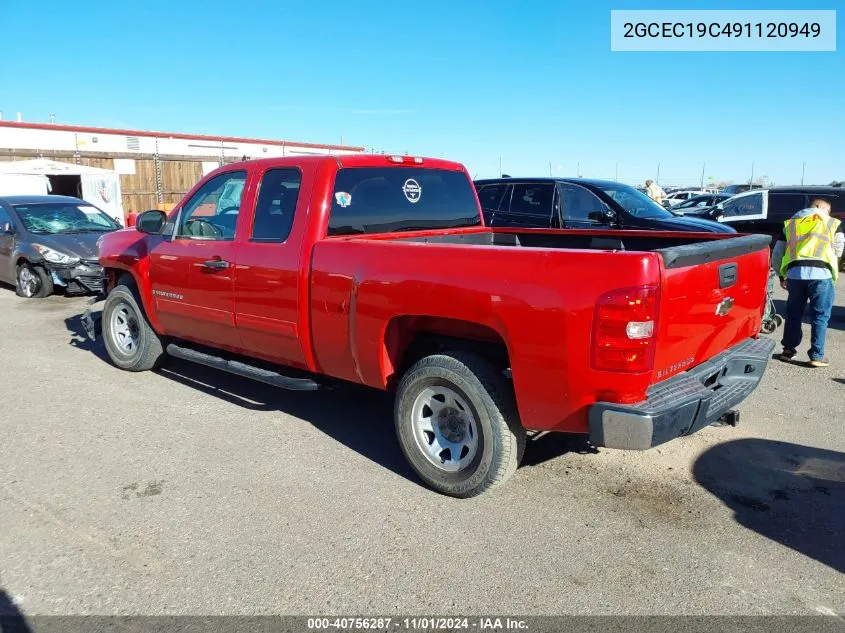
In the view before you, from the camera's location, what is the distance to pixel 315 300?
4.20 meters

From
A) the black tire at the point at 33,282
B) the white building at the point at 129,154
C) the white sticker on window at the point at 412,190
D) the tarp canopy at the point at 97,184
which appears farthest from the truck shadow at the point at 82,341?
the white building at the point at 129,154

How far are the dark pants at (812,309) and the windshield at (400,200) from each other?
3418mm

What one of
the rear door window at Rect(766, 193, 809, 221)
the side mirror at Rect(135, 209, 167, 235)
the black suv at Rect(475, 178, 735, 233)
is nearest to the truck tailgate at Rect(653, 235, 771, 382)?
the side mirror at Rect(135, 209, 167, 235)

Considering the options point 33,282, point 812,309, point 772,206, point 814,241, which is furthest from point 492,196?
point 33,282

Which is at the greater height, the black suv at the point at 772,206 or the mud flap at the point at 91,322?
the black suv at the point at 772,206

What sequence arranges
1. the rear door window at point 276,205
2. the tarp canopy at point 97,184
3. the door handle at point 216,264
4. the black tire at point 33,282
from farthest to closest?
the tarp canopy at point 97,184 < the black tire at point 33,282 < the door handle at point 216,264 < the rear door window at point 276,205

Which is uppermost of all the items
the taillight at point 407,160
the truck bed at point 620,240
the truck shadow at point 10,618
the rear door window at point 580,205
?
the taillight at point 407,160


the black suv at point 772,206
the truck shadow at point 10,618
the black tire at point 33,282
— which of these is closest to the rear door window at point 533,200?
the black suv at point 772,206

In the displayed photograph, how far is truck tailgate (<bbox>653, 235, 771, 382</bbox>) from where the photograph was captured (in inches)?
123

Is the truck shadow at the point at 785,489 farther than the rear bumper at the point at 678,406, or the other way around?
the truck shadow at the point at 785,489

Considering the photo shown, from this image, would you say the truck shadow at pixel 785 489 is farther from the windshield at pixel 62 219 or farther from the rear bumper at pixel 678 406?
the windshield at pixel 62 219

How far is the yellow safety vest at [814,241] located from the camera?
629 centimetres

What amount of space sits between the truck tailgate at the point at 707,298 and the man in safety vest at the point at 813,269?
8.70ft

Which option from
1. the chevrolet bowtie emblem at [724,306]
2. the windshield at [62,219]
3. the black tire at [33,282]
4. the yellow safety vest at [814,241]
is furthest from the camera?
the windshield at [62,219]
